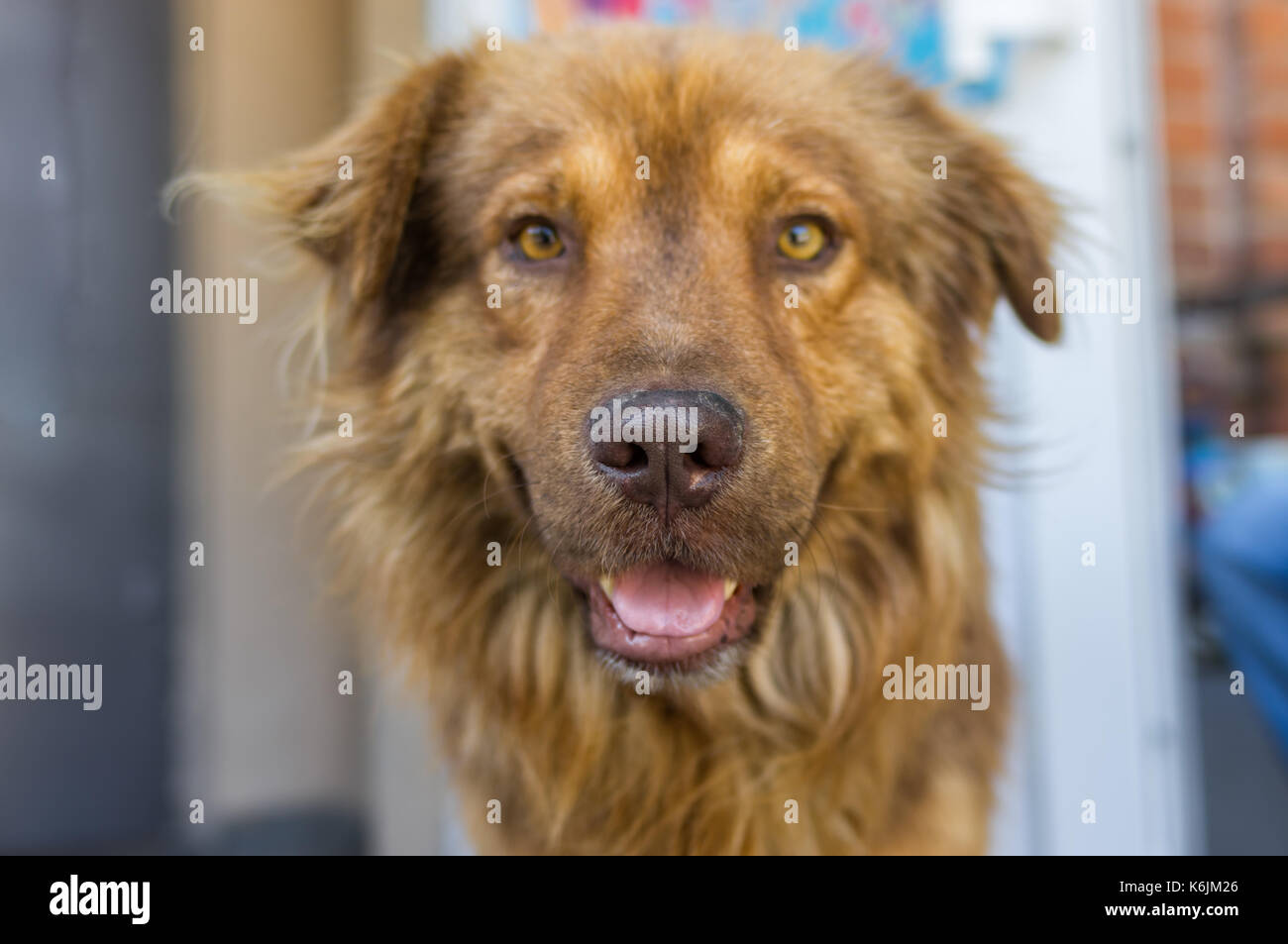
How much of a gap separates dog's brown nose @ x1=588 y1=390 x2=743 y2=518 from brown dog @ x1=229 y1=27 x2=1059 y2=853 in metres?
0.14

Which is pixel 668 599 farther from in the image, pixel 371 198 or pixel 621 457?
pixel 371 198

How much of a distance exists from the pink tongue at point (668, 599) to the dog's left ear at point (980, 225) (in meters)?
0.86

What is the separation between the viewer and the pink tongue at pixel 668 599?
5.95 ft

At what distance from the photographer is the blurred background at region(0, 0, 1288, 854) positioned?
9.27 feet

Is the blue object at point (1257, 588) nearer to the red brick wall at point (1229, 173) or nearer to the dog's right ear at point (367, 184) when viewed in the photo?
the red brick wall at point (1229, 173)

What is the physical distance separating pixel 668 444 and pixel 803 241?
0.63m

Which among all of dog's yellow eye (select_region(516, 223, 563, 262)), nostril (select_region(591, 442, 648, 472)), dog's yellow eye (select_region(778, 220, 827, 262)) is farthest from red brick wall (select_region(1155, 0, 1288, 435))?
nostril (select_region(591, 442, 648, 472))

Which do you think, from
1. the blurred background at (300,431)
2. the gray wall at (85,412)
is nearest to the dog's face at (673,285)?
the blurred background at (300,431)

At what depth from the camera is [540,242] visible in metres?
1.99

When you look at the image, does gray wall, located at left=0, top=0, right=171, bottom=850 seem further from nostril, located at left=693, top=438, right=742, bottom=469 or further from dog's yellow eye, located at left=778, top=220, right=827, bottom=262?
nostril, located at left=693, top=438, right=742, bottom=469

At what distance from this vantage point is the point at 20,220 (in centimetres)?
330
